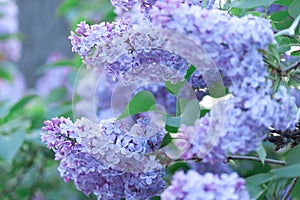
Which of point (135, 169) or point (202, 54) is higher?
point (202, 54)

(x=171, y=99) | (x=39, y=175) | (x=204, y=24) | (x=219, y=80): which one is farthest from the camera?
(x=39, y=175)

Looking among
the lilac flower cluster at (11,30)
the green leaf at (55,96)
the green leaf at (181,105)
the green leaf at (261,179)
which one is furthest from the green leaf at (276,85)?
the lilac flower cluster at (11,30)

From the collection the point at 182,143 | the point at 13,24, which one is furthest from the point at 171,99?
the point at 13,24

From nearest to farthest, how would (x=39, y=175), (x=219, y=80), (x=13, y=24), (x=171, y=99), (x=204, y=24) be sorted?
(x=204, y=24)
(x=219, y=80)
(x=171, y=99)
(x=39, y=175)
(x=13, y=24)

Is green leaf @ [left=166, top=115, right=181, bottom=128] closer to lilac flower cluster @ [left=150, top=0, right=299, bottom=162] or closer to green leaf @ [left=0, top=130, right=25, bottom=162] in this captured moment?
lilac flower cluster @ [left=150, top=0, right=299, bottom=162]

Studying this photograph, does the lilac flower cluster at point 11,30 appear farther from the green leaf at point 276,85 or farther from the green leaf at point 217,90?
the green leaf at point 276,85

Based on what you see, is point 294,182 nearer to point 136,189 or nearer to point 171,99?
point 136,189
